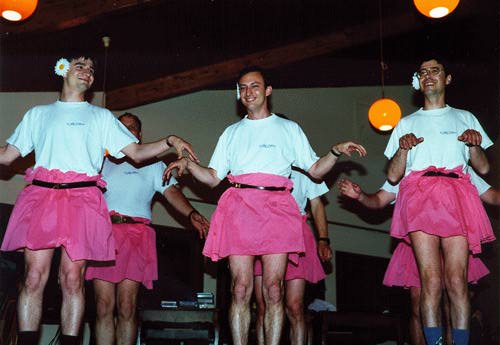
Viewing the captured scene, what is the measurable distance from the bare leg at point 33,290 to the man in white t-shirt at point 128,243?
3.32ft

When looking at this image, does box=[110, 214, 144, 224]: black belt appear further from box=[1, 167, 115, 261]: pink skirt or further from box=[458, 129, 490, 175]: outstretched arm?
box=[458, 129, 490, 175]: outstretched arm

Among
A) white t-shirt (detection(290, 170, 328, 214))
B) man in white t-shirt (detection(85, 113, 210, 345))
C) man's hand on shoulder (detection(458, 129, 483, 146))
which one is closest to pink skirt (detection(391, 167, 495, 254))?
man's hand on shoulder (detection(458, 129, 483, 146))

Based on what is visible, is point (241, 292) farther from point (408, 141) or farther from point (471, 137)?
point (471, 137)

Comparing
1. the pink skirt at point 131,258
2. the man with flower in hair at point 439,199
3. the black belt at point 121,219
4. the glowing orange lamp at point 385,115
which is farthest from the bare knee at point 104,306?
the glowing orange lamp at point 385,115

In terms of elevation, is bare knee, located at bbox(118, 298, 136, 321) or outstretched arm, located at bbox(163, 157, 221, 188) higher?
outstretched arm, located at bbox(163, 157, 221, 188)

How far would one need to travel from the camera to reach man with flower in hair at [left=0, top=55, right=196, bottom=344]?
3691 mm

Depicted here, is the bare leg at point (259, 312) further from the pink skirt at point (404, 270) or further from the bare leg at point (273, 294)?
the pink skirt at point (404, 270)

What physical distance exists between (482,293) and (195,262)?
14.2ft

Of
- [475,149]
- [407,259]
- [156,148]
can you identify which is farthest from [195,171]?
[475,149]

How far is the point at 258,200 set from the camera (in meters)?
4.06

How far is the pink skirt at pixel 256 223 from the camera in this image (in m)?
3.99

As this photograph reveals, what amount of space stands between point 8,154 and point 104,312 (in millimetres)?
1466

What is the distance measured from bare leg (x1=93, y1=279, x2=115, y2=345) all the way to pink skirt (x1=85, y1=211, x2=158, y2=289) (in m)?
0.07

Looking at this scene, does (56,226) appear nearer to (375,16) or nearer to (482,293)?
(375,16)
